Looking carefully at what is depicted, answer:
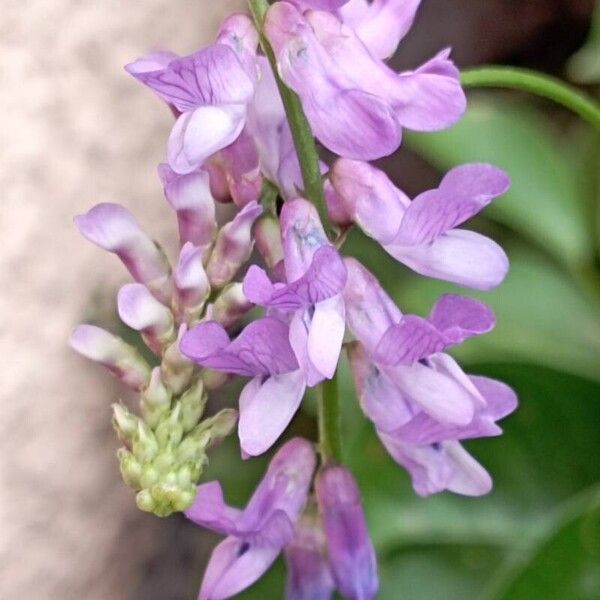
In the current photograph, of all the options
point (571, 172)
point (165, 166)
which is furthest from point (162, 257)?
point (571, 172)

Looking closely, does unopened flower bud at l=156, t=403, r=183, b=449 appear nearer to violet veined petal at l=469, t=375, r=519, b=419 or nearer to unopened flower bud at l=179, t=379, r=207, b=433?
unopened flower bud at l=179, t=379, r=207, b=433

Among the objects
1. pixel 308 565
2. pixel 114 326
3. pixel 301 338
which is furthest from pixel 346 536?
pixel 114 326

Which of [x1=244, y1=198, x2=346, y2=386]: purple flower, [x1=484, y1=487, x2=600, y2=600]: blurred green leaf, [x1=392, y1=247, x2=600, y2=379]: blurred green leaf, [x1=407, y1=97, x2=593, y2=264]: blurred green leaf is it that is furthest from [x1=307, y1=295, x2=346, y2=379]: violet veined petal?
[x1=407, y1=97, x2=593, y2=264]: blurred green leaf

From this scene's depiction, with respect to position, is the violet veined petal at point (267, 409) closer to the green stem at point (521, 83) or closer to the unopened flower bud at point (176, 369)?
the unopened flower bud at point (176, 369)

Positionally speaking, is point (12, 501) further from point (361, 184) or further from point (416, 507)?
point (361, 184)

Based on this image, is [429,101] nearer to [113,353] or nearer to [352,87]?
[352,87]

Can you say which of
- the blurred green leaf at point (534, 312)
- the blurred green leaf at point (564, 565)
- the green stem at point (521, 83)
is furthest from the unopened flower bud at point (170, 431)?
the blurred green leaf at point (534, 312)

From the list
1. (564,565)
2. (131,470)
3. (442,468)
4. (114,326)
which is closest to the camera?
(131,470)
